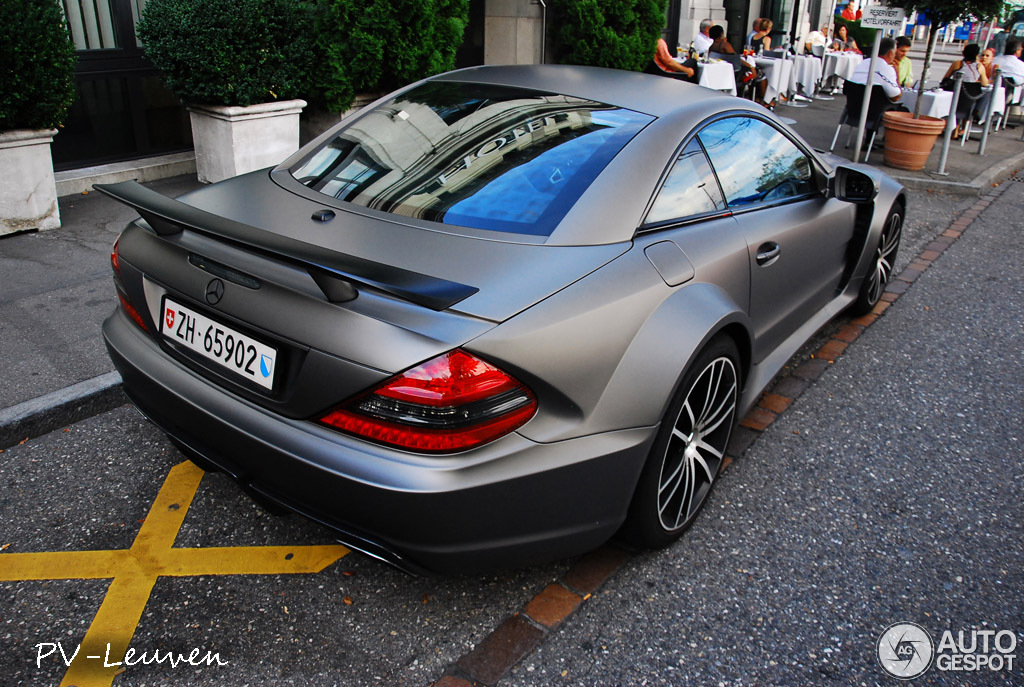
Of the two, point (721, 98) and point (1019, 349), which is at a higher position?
point (721, 98)

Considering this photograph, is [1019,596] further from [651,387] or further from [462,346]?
[462,346]

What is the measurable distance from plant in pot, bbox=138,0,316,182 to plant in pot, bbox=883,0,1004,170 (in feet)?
22.4

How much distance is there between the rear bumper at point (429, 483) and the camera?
6.70 ft

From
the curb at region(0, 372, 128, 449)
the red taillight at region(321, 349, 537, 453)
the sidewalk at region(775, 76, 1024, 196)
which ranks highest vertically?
the red taillight at region(321, 349, 537, 453)

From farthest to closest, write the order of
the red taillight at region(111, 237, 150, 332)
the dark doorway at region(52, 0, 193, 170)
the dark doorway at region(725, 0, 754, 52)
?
the dark doorway at region(725, 0, 754, 52)
the dark doorway at region(52, 0, 193, 170)
the red taillight at region(111, 237, 150, 332)

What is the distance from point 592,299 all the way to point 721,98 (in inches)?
57.7

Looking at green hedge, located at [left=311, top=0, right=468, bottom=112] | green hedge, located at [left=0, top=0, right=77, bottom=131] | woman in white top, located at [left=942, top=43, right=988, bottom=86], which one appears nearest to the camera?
green hedge, located at [left=0, top=0, right=77, bottom=131]

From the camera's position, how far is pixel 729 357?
2.87 metres

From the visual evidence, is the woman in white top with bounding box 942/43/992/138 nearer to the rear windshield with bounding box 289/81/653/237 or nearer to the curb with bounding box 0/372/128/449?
the rear windshield with bounding box 289/81/653/237

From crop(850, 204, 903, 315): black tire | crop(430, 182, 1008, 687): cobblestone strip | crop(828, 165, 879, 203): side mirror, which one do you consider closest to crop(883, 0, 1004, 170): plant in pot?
crop(850, 204, 903, 315): black tire

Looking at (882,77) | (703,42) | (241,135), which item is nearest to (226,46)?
(241,135)

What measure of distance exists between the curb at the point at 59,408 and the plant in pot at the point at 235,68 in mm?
3557

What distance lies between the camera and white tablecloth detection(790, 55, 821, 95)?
15.6 meters

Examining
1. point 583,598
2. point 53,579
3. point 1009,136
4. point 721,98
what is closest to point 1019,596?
point 583,598
